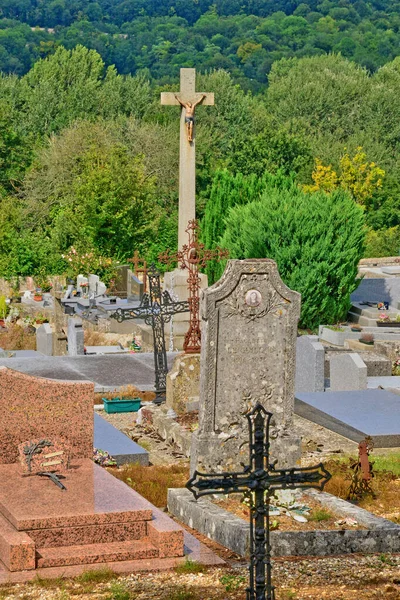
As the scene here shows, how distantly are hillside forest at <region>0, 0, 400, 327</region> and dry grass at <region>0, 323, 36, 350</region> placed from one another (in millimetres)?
5135

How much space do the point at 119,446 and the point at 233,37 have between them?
152 m

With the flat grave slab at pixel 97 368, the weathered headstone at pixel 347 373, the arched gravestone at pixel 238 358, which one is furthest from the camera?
the flat grave slab at pixel 97 368

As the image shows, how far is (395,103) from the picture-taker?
2805 inches

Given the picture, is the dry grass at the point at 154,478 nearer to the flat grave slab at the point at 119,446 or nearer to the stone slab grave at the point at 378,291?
the flat grave slab at the point at 119,446

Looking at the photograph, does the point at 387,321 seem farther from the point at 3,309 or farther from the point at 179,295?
the point at 3,309

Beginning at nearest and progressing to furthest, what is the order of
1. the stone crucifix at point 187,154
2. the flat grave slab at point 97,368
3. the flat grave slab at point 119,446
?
the flat grave slab at point 119,446
the flat grave slab at point 97,368
the stone crucifix at point 187,154

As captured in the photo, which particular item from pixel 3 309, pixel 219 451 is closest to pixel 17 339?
pixel 3 309

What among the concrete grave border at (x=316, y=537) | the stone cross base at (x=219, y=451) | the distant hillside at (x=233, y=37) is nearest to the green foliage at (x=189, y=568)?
the concrete grave border at (x=316, y=537)

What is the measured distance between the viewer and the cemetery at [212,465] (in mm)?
10000

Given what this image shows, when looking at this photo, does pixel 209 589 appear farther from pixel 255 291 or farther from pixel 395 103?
pixel 395 103

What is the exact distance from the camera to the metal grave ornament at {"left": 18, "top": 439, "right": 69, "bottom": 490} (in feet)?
39.8

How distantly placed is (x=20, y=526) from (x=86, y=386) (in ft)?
7.45

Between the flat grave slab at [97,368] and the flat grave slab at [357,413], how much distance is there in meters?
3.19

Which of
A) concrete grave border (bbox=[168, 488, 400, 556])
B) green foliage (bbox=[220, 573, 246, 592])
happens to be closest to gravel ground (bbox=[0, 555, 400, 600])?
green foliage (bbox=[220, 573, 246, 592])
